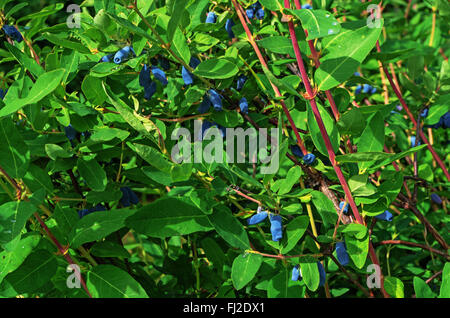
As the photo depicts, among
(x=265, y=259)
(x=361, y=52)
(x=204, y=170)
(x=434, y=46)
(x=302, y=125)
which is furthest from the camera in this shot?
(x=434, y=46)

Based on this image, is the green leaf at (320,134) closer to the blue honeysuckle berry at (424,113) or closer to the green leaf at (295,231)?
the green leaf at (295,231)

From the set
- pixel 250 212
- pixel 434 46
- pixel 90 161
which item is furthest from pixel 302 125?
pixel 434 46

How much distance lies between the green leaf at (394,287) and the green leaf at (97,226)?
Answer: 603 millimetres

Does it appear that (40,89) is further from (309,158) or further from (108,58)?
(309,158)

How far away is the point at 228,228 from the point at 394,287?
0.41m

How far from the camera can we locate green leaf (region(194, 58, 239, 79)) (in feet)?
3.48

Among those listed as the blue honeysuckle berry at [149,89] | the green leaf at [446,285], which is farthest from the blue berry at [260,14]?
the green leaf at [446,285]

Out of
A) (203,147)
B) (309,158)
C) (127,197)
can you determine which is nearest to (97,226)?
(203,147)

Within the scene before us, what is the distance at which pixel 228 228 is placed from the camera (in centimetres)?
105

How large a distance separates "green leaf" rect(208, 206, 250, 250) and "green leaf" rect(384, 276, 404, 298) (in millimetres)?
358
